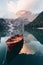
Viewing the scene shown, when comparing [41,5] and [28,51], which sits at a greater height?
[41,5]

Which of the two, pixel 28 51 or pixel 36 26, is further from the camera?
pixel 36 26

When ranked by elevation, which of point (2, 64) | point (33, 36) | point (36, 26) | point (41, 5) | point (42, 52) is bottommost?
point (2, 64)

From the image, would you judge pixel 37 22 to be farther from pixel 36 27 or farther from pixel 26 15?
pixel 26 15

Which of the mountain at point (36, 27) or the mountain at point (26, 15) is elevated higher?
the mountain at point (26, 15)

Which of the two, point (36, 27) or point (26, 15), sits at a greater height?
point (26, 15)

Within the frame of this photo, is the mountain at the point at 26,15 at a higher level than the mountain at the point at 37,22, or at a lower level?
higher

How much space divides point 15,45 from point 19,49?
0.07 meters

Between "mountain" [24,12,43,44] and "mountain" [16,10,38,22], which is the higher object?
"mountain" [16,10,38,22]

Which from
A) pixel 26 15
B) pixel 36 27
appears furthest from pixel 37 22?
pixel 26 15

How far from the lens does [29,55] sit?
1840mm

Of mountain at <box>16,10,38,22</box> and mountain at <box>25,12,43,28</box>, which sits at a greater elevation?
mountain at <box>16,10,38,22</box>

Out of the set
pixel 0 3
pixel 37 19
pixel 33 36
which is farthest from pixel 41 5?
pixel 0 3

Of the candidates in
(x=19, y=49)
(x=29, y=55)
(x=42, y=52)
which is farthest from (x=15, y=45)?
(x=42, y=52)

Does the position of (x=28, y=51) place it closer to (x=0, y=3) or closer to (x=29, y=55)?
(x=29, y=55)
